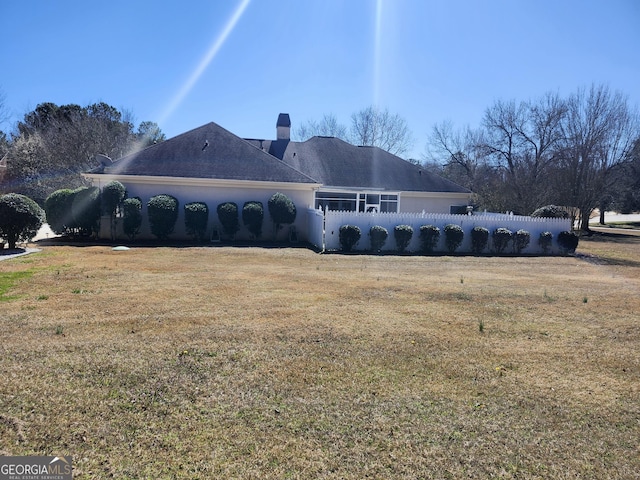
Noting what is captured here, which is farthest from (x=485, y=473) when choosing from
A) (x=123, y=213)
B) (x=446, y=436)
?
(x=123, y=213)

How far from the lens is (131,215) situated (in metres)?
16.0

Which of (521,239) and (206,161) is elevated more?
(206,161)

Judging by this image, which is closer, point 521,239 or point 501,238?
point 501,238

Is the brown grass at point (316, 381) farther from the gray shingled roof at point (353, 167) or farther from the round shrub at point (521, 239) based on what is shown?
the gray shingled roof at point (353, 167)

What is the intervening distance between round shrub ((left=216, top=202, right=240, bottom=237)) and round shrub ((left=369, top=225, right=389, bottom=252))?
5866mm

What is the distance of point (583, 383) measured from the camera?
3.90 metres

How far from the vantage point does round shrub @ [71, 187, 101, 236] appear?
1583cm

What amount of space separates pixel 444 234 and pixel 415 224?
1.28 metres

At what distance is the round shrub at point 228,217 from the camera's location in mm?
16922

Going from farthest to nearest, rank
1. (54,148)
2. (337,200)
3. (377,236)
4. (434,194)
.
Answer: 1. (54,148)
2. (434,194)
3. (337,200)
4. (377,236)

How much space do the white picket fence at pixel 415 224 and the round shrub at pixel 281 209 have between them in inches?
37.1

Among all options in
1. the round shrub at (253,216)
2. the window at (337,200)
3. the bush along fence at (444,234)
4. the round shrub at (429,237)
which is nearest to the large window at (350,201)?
the window at (337,200)

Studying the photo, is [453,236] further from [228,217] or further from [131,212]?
[131,212]

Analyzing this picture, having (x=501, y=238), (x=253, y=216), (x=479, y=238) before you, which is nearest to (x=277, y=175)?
(x=253, y=216)
